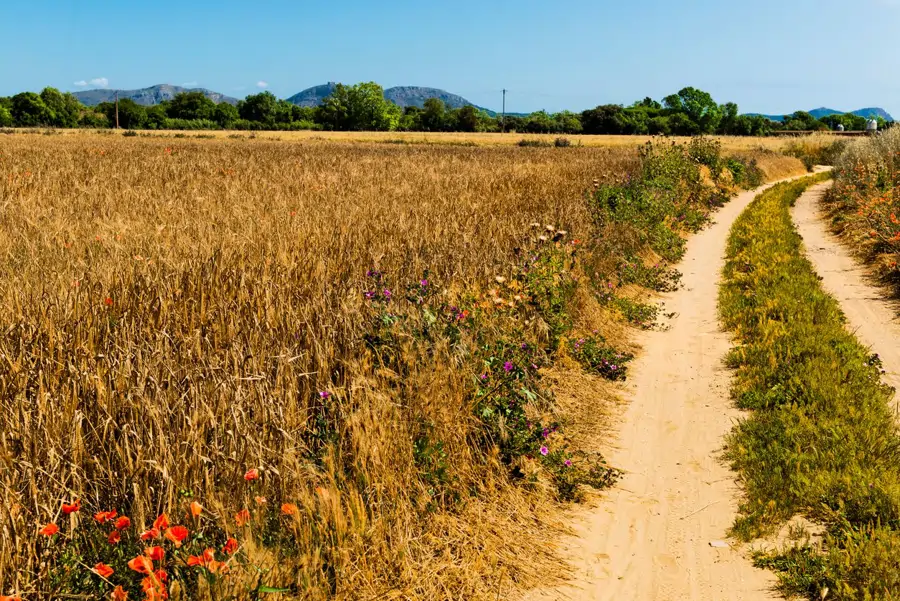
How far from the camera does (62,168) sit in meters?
14.1

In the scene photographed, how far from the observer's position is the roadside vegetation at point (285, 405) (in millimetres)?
2555

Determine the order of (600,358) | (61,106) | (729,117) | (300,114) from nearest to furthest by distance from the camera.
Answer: (600,358), (61,106), (300,114), (729,117)

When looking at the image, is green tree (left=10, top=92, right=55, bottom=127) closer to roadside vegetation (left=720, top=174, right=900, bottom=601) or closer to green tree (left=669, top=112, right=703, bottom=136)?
green tree (left=669, top=112, right=703, bottom=136)

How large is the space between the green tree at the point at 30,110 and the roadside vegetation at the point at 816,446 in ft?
431

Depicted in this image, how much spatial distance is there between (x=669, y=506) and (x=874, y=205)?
12910mm

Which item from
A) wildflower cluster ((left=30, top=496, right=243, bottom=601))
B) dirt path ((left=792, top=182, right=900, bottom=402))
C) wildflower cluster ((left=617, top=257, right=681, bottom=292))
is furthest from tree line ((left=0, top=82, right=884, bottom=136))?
wildflower cluster ((left=30, top=496, right=243, bottom=601))

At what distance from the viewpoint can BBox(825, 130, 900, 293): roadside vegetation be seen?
36.7 feet

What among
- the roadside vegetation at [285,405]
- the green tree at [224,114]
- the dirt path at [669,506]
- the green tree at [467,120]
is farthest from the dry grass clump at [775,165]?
the green tree at [224,114]

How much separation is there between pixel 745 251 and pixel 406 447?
10150mm

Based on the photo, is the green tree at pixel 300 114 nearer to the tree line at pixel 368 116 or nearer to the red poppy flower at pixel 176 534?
the tree line at pixel 368 116

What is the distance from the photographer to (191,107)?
127 metres

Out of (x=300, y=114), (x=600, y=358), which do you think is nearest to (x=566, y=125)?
(x=300, y=114)

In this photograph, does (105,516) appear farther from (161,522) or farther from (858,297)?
(858,297)

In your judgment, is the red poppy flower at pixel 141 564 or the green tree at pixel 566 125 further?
the green tree at pixel 566 125
